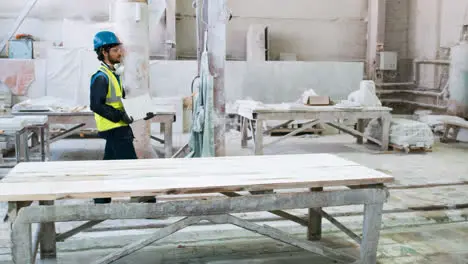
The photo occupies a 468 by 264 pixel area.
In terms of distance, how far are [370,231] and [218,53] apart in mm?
3905

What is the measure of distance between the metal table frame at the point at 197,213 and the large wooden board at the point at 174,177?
0.12m

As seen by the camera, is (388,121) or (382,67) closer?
(388,121)

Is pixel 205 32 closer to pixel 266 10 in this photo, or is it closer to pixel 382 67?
pixel 266 10

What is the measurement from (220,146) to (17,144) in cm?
261

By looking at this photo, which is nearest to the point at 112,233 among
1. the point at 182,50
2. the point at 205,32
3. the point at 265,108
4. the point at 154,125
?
the point at 205,32

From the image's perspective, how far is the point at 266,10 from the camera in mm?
13938

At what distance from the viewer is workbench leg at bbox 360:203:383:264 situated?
3.42 m

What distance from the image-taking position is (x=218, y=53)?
6.70 metres

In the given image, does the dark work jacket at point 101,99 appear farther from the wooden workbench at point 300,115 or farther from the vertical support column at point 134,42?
the wooden workbench at point 300,115

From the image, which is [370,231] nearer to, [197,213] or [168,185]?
[197,213]

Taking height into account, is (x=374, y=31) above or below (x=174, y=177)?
above

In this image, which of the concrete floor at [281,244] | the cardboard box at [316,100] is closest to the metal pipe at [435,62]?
the cardboard box at [316,100]

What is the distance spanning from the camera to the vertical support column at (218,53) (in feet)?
21.6

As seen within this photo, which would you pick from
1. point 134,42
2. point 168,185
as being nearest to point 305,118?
point 134,42
